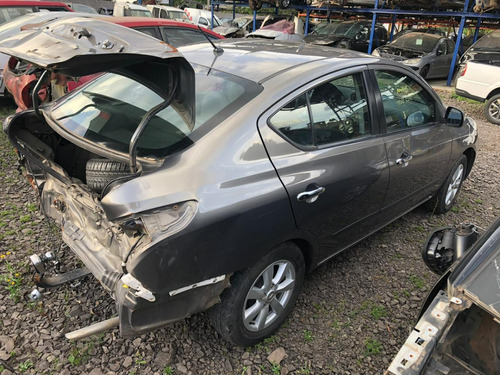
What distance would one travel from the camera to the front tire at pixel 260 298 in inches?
83.2

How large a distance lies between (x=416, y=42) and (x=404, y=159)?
11.5 meters

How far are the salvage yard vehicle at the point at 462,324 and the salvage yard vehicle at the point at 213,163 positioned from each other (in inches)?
32.5

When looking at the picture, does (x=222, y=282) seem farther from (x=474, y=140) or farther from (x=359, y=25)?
(x=359, y=25)

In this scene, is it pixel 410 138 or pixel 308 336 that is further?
pixel 410 138

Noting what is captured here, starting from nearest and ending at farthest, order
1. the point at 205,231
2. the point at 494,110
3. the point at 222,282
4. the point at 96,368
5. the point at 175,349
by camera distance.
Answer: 1. the point at 205,231
2. the point at 222,282
3. the point at 96,368
4. the point at 175,349
5. the point at 494,110

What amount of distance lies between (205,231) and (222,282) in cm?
35

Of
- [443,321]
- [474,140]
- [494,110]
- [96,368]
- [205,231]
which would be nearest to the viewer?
[443,321]

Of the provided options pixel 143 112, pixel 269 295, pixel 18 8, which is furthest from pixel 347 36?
pixel 269 295

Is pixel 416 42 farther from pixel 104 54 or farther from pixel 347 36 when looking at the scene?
pixel 104 54

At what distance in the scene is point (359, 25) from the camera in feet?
49.8

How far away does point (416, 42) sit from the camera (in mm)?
12641

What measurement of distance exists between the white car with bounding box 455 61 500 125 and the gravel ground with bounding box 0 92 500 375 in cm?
616

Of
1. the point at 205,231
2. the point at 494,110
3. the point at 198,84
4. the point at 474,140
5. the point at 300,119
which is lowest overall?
the point at 494,110

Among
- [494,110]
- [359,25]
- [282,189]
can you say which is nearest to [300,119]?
[282,189]
